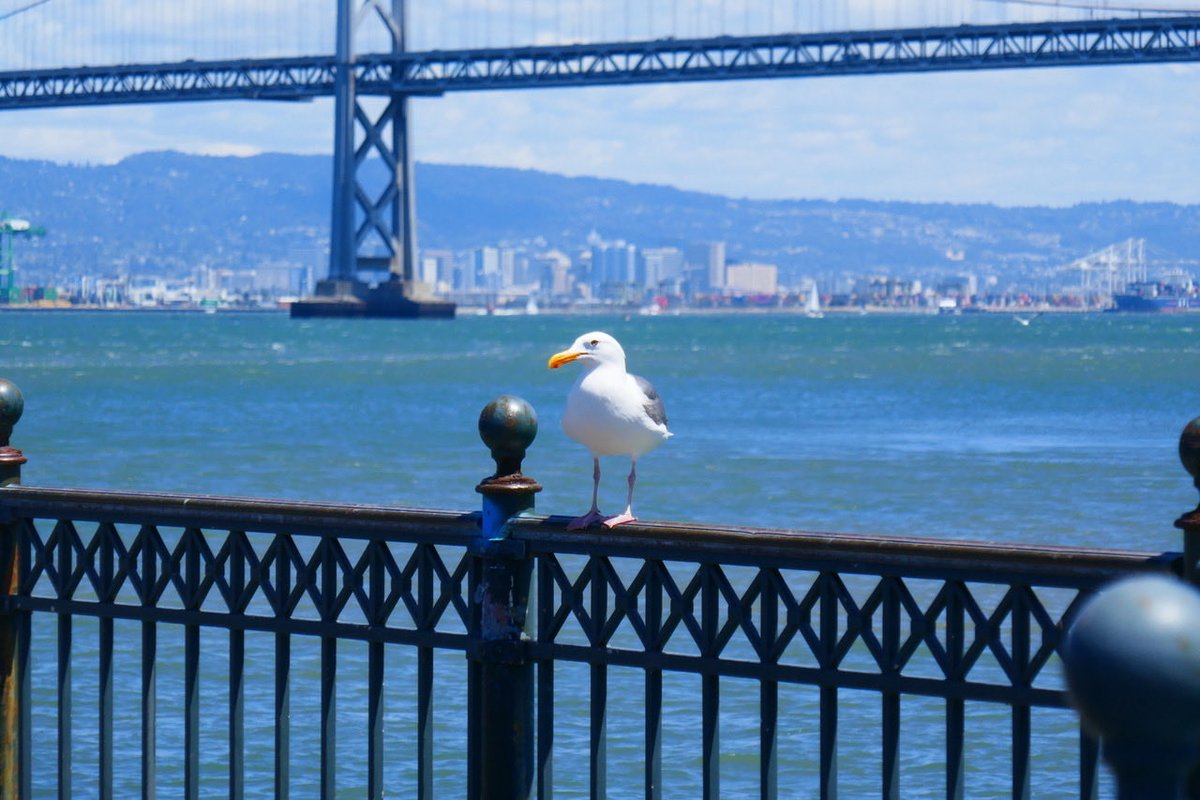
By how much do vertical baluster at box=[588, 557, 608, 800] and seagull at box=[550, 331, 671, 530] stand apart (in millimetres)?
111

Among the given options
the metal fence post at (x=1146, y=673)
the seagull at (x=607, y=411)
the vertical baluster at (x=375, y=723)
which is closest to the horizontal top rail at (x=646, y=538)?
the seagull at (x=607, y=411)

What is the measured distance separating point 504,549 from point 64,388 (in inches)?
2051

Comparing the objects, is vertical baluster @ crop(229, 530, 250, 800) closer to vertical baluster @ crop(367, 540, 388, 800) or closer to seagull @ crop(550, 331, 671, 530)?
vertical baluster @ crop(367, 540, 388, 800)

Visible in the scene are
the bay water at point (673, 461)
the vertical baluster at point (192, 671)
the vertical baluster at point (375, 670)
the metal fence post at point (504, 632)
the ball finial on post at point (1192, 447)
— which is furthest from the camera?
the bay water at point (673, 461)

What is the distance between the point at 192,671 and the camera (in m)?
4.27

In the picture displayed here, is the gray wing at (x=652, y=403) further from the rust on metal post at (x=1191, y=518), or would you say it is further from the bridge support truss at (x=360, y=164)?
the bridge support truss at (x=360, y=164)

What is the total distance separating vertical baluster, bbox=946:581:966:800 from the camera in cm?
343

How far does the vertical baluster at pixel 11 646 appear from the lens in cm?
450

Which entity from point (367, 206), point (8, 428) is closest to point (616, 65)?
point (367, 206)

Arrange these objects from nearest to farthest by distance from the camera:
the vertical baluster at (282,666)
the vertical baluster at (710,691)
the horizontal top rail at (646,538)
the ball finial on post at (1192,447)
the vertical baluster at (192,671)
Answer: the ball finial on post at (1192,447) < the horizontal top rail at (646,538) < the vertical baluster at (710,691) < the vertical baluster at (282,666) < the vertical baluster at (192,671)

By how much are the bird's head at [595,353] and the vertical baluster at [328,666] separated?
0.61 metres

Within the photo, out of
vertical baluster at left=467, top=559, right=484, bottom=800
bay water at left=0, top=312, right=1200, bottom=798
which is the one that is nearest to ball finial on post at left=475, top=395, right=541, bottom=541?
vertical baluster at left=467, top=559, right=484, bottom=800

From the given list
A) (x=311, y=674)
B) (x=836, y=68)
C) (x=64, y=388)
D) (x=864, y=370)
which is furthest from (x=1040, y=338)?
(x=311, y=674)

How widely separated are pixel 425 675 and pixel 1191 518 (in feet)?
5.21
